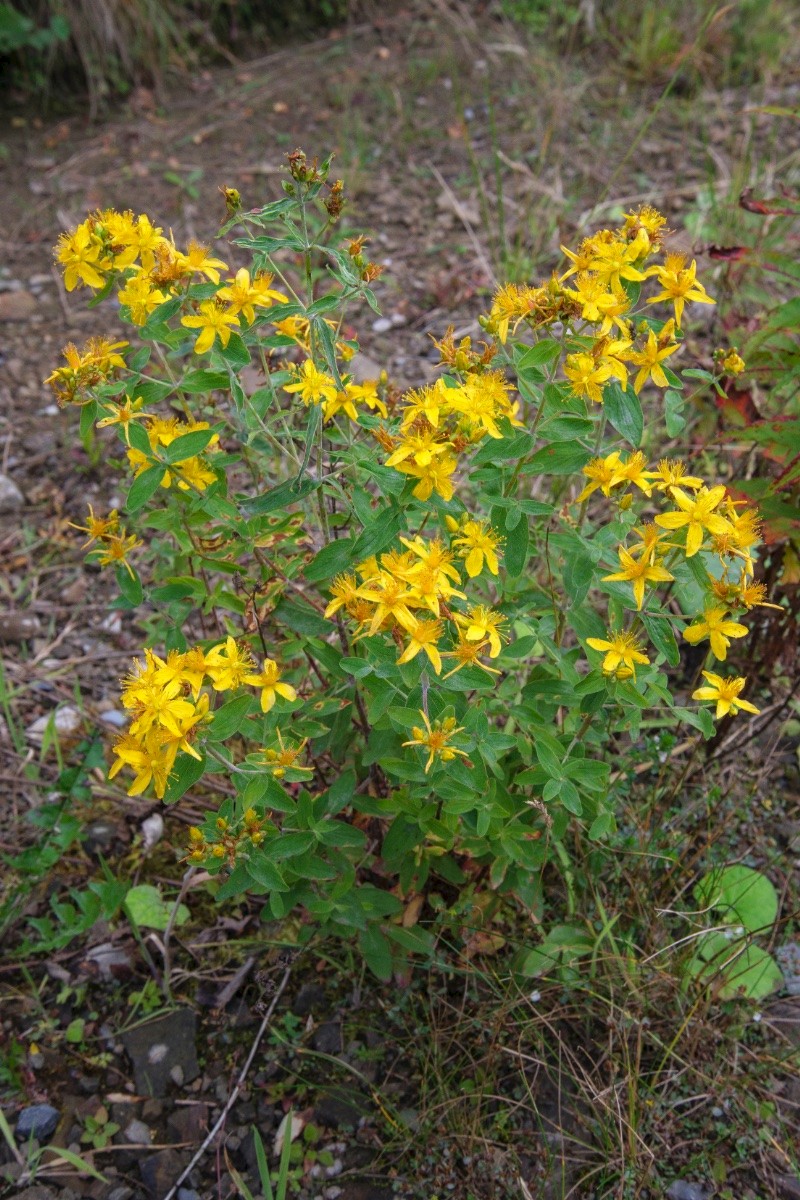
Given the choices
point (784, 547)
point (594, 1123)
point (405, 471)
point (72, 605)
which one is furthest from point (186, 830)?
point (784, 547)

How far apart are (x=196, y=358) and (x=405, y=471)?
2.15 feet

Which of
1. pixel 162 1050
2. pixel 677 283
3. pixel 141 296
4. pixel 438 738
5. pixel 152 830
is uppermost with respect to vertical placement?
pixel 141 296

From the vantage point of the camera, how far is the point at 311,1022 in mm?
1981

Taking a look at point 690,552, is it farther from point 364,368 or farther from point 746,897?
point 364,368

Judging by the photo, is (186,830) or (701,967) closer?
(701,967)

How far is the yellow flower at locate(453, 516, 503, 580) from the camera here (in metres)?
1.49

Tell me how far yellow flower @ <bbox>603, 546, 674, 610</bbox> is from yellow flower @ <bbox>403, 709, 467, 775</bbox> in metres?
0.33

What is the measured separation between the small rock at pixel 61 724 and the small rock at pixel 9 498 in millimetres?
808

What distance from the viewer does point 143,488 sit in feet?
5.16

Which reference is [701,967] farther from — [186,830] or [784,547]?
[186,830]

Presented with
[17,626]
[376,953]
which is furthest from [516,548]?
[17,626]

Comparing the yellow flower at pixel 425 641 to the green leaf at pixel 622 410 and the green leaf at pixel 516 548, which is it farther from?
the green leaf at pixel 622 410

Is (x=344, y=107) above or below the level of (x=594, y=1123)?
above

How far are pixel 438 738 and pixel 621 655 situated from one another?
1.06ft
